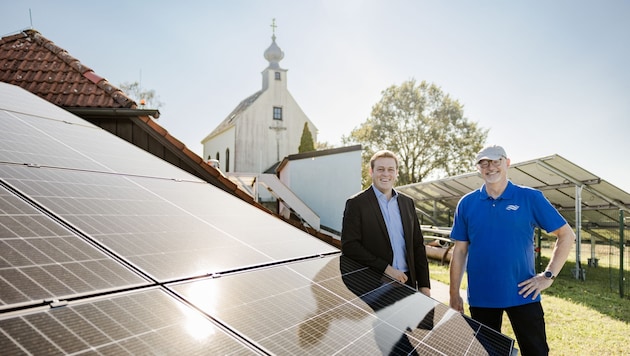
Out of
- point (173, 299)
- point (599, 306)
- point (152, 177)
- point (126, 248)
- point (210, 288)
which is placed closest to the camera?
point (173, 299)

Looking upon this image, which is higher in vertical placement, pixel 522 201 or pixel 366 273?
pixel 522 201

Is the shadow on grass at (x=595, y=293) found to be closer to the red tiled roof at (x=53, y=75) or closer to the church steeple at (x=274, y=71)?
the red tiled roof at (x=53, y=75)

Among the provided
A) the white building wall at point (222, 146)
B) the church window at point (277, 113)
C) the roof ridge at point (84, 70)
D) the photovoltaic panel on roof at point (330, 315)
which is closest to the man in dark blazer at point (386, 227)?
the photovoltaic panel on roof at point (330, 315)

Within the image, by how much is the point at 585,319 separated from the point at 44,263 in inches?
323

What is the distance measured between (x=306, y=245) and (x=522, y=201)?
187cm

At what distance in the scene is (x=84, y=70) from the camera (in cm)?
732

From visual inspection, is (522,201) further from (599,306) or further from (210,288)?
(599,306)

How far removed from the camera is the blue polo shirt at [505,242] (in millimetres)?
3295

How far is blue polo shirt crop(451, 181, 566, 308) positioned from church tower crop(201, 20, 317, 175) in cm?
3592

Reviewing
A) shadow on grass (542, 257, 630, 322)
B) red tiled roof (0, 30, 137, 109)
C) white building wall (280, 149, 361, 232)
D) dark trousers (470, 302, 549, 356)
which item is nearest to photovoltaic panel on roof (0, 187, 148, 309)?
dark trousers (470, 302, 549, 356)

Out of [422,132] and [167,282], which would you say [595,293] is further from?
[422,132]

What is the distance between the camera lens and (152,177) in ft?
12.2

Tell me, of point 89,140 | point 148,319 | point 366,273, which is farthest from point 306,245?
point 89,140

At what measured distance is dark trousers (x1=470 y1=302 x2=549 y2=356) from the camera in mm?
3162
